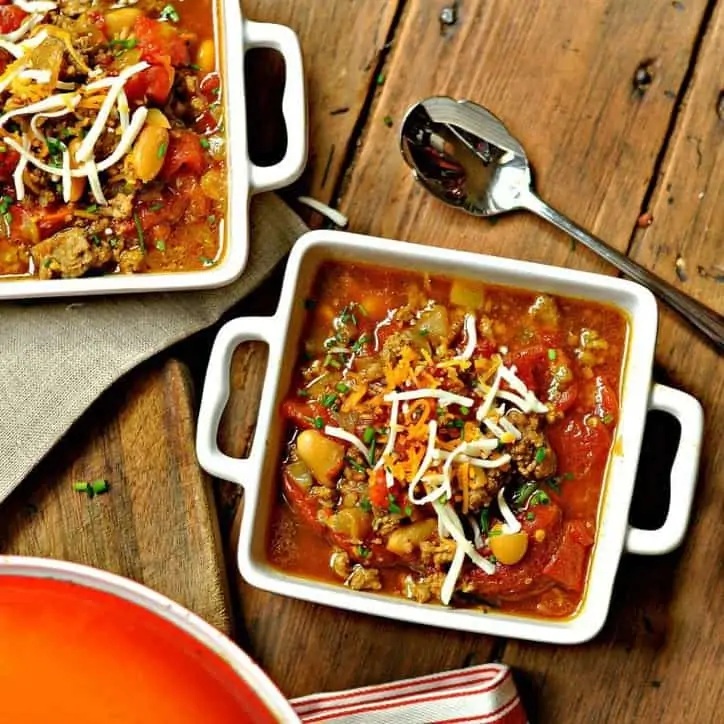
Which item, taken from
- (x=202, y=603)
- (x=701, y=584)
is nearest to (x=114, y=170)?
(x=202, y=603)

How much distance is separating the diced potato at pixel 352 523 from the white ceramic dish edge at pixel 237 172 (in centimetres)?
56

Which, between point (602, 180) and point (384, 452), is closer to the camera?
point (384, 452)

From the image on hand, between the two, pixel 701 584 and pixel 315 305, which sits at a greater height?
pixel 315 305

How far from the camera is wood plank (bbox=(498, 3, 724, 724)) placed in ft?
7.71

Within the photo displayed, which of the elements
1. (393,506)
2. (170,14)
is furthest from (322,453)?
(170,14)

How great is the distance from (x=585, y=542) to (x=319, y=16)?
1.33 metres

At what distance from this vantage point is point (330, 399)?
227 centimetres

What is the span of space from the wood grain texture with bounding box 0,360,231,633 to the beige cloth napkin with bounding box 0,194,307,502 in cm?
5

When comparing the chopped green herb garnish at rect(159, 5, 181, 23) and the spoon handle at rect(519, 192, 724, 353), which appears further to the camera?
the chopped green herb garnish at rect(159, 5, 181, 23)

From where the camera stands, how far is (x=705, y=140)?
2.38 metres

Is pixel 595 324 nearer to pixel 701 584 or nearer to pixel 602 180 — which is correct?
pixel 602 180

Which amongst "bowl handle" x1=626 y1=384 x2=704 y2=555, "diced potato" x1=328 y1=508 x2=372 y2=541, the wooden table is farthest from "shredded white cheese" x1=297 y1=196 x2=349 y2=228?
"bowl handle" x1=626 y1=384 x2=704 y2=555

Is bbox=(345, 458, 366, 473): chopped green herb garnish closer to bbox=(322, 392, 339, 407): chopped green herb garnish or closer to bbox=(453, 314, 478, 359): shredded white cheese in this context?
bbox=(322, 392, 339, 407): chopped green herb garnish

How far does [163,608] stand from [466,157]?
1375 mm
